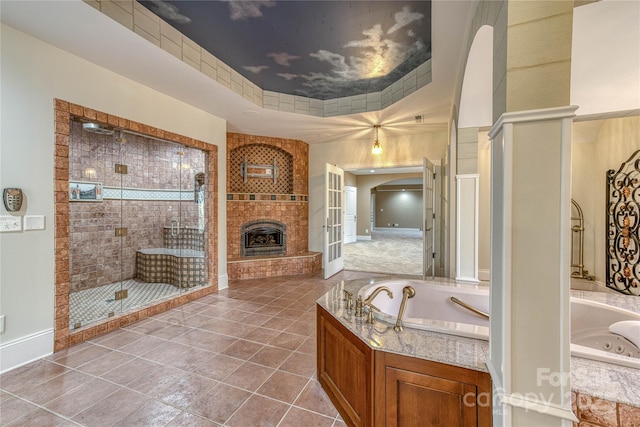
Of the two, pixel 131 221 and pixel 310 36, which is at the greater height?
pixel 310 36

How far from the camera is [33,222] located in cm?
228

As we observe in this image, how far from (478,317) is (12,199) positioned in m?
3.88

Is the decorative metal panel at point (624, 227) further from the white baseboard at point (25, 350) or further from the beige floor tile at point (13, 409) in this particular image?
the white baseboard at point (25, 350)

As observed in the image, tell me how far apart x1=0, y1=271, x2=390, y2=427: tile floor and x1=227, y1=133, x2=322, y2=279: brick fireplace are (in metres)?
1.95

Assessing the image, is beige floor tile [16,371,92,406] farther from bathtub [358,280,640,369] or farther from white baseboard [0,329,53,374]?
bathtub [358,280,640,369]

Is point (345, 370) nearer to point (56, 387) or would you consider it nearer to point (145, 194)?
point (56, 387)

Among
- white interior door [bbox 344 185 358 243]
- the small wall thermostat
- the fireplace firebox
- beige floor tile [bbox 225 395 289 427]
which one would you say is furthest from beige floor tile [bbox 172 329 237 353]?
white interior door [bbox 344 185 358 243]

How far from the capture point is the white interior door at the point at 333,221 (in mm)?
4789

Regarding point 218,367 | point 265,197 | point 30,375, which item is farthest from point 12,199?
point 265,197

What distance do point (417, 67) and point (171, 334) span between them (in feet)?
12.6

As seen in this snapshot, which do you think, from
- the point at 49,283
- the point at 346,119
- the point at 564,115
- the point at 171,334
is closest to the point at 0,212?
the point at 49,283

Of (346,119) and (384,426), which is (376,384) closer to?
(384,426)

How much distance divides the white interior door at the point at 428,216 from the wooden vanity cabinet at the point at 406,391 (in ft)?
9.22

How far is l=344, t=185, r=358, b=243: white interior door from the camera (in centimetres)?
950
